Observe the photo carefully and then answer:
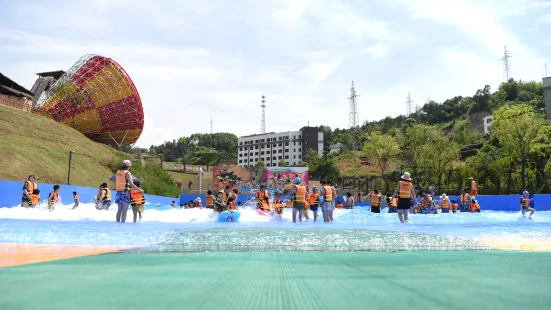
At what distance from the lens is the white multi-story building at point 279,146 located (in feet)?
406

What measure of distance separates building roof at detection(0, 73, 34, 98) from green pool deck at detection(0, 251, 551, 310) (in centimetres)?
5341

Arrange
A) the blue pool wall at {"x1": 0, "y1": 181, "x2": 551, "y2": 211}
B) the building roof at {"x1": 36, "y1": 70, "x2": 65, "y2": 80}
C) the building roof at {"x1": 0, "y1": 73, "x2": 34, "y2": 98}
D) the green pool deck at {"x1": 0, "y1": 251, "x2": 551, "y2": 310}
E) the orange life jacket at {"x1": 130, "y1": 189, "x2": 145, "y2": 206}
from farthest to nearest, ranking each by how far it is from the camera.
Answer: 1. the building roof at {"x1": 36, "y1": 70, "x2": 65, "y2": 80}
2. the building roof at {"x1": 0, "y1": 73, "x2": 34, "y2": 98}
3. the blue pool wall at {"x1": 0, "y1": 181, "x2": 551, "y2": 211}
4. the orange life jacket at {"x1": 130, "y1": 189, "x2": 145, "y2": 206}
5. the green pool deck at {"x1": 0, "y1": 251, "x2": 551, "y2": 310}

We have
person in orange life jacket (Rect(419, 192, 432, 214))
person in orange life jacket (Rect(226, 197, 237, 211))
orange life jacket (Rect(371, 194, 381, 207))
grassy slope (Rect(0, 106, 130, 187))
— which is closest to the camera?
person in orange life jacket (Rect(226, 197, 237, 211))

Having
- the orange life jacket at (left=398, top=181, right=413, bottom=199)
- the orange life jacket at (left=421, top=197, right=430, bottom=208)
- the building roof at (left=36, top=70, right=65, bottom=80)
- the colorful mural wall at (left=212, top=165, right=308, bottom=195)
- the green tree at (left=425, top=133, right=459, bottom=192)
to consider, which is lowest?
the orange life jacket at (left=421, top=197, right=430, bottom=208)

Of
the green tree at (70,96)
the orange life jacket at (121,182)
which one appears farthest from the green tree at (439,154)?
the green tree at (70,96)

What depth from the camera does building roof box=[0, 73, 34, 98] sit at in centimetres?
4969

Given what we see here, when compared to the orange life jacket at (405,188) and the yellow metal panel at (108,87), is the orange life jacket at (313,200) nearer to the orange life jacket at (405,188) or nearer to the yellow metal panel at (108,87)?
the orange life jacket at (405,188)

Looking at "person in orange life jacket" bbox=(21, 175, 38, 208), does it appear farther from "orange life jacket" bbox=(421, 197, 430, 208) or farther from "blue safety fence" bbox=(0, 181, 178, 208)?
"orange life jacket" bbox=(421, 197, 430, 208)

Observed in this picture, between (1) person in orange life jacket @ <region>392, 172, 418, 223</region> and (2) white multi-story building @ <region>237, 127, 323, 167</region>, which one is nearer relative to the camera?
(1) person in orange life jacket @ <region>392, 172, 418, 223</region>

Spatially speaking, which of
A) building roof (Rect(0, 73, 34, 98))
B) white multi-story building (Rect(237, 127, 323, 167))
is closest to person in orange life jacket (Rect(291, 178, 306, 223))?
building roof (Rect(0, 73, 34, 98))

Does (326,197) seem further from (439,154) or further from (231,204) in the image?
(439,154)

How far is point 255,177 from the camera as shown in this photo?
62.0 m

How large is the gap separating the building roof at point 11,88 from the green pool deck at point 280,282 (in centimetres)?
5341

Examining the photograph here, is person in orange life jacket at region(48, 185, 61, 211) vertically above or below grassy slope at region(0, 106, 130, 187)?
below
